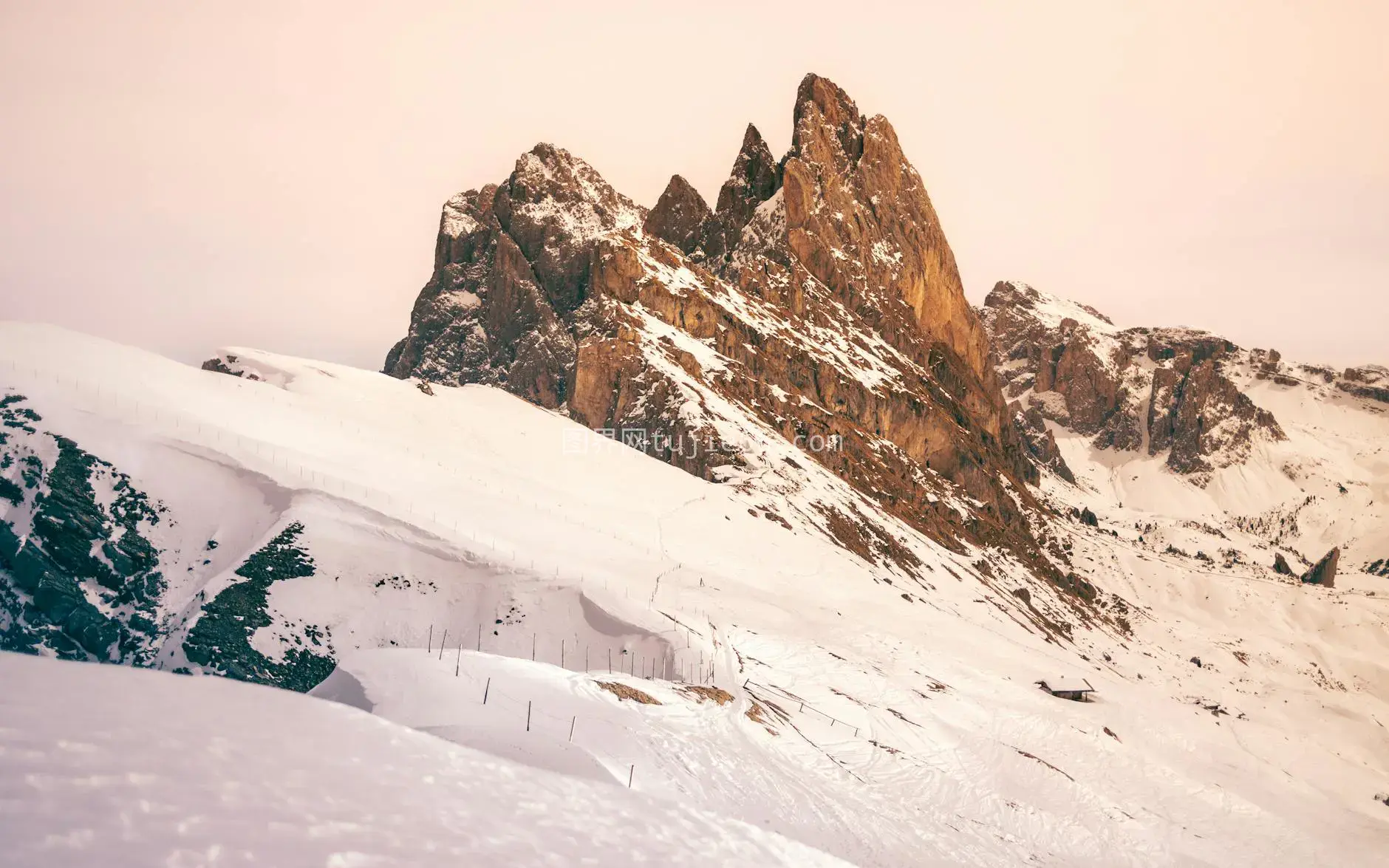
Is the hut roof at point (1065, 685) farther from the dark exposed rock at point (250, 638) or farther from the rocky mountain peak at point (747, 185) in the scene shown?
the rocky mountain peak at point (747, 185)

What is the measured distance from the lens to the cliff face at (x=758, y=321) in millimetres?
85938

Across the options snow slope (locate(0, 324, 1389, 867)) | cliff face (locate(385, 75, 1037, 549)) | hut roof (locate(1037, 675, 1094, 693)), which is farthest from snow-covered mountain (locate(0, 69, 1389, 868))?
cliff face (locate(385, 75, 1037, 549))

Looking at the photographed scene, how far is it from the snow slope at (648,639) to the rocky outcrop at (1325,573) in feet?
440

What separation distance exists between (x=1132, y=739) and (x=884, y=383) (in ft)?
229

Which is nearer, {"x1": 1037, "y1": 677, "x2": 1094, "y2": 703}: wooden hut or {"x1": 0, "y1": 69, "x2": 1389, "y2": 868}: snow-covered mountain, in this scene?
{"x1": 0, "y1": 69, "x2": 1389, "y2": 868}: snow-covered mountain

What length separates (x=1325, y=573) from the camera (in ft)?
576

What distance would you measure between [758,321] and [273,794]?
329 feet

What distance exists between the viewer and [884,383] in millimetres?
115938

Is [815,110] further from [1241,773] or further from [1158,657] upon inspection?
[1241,773]

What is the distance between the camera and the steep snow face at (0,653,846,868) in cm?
625

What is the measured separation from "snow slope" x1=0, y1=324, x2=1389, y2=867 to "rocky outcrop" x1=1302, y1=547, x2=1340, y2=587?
13416cm

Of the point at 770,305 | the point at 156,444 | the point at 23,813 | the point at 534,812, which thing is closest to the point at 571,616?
the point at 156,444
